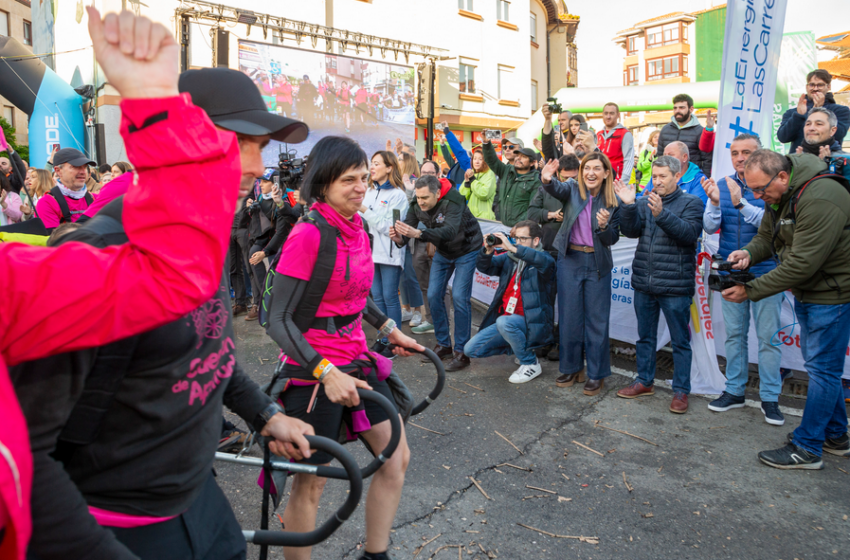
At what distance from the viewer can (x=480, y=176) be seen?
9039 millimetres

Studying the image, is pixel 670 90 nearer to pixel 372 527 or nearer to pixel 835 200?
pixel 835 200

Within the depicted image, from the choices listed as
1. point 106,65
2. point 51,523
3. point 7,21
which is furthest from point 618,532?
point 7,21

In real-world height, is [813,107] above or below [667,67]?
below

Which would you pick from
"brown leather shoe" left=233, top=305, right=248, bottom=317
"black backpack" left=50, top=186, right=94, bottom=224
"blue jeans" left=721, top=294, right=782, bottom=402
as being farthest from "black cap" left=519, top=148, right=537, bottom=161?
"black backpack" left=50, top=186, right=94, bottom=224

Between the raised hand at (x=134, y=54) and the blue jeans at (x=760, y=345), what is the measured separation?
4989 millimetres

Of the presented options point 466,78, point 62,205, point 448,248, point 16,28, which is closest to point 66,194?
point 62,205

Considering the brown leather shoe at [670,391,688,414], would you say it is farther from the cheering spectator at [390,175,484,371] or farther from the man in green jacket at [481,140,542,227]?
the man in green jacket at [481,140,542,227]

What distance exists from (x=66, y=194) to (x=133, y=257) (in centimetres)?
651

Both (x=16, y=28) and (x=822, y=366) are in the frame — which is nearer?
(x=822, y=366)

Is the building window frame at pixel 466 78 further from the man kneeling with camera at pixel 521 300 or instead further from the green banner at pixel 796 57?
the man kneeling with camera at pixel 521 300

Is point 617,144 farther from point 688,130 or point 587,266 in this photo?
point 587,266

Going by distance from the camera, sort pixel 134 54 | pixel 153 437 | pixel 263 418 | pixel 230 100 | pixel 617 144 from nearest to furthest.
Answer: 1. pixel 134 54
2. pixel 153 437
3. pixel 230 100
4. pixel 263 418
5. pixel 617 144

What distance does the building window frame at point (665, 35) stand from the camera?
229 feet

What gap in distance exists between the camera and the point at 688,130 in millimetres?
7555
